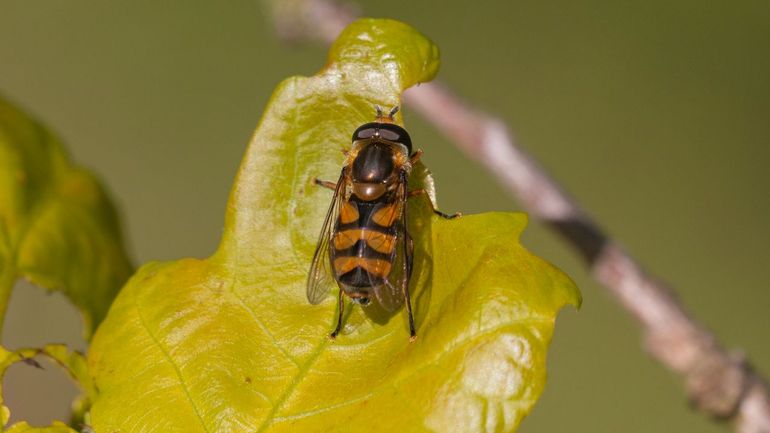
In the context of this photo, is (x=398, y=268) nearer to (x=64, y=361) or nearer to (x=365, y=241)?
(x=365, y=241)

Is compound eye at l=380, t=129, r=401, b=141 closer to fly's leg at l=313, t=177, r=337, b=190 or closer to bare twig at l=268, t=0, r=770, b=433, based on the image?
fly's leg at l=313, t=177, r=337, b=190

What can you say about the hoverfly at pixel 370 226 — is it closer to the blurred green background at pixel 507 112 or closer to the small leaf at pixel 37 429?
the small leaf at pixel 37 429

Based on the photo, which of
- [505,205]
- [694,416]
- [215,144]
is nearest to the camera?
[694,416]

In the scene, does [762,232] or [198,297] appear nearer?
[198,297]

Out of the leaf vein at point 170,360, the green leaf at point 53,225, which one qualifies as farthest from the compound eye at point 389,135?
the green leaf at point 53,225

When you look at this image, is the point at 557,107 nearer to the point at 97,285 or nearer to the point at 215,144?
the point at 215,144

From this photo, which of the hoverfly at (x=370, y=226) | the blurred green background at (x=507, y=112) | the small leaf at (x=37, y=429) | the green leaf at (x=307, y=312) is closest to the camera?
the green leaf at (x=307, y=312)

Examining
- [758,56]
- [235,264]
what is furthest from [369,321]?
[758,56]
